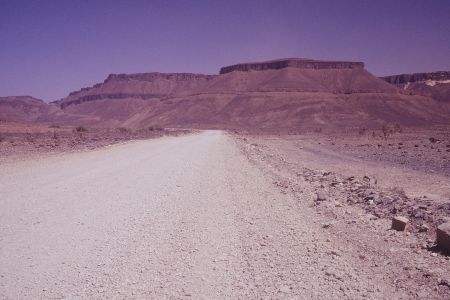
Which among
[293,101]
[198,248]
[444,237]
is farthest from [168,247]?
[293,101]

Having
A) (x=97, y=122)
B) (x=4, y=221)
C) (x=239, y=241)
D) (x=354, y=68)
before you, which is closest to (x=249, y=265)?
(x=239, y=241)

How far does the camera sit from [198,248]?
230 inches

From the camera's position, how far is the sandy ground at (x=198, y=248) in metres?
4.59

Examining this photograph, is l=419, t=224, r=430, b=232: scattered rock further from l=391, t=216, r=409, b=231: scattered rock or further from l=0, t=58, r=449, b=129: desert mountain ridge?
l=0, t=58, r=449, b=129: desert mountain ridge

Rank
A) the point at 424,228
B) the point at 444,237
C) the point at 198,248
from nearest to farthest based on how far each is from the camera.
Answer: the point at 444,237 → the point at 198,248 → the point at 424,228

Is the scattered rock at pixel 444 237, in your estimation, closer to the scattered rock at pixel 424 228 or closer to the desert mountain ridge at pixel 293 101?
the scattered rock at pixel 424 228

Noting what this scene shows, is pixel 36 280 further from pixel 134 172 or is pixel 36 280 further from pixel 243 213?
pixel 134 172

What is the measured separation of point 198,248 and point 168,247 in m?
0.41

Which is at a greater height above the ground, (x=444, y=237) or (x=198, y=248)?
(x=444, y=237)

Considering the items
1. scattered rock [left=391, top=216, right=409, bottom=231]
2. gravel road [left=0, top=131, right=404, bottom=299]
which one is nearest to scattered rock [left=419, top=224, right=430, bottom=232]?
scattered rock [left=391, top=216, right=409, bottom=231]

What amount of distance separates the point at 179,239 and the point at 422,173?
15.0 m

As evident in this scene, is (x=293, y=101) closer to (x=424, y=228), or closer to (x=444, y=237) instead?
(x=424, y=228)

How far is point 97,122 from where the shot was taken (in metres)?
184

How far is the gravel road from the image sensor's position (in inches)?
180
